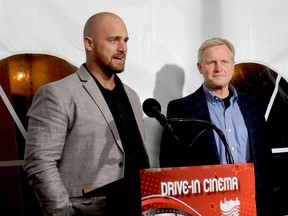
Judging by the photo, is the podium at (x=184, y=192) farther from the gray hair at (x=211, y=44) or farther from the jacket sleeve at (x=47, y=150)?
the gray hair at (x=211, y=44)

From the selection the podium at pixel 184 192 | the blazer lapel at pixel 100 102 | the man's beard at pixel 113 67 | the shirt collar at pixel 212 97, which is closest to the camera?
the podium at pixel 184 192

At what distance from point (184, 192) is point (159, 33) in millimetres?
1272

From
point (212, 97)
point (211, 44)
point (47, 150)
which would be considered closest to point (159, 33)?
point (211, 44)

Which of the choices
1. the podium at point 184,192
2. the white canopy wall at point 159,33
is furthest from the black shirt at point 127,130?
the podium at point 184,192

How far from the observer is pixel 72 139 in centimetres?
154

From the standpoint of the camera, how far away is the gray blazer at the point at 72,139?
4.71 ft

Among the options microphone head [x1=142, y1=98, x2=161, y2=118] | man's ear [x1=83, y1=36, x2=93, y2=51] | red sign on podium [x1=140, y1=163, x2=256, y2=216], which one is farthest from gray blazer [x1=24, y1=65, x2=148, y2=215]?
red sign on podium [x1=140, y1=163, x2=256, y2=216]

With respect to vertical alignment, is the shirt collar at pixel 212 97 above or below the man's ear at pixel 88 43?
below

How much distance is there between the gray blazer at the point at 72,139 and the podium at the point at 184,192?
1.42 feet

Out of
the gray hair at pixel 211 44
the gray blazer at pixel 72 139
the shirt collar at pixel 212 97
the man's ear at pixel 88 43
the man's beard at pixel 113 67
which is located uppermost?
the gray hair at pixel 211 44

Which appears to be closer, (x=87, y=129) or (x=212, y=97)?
(x=87, y=129)

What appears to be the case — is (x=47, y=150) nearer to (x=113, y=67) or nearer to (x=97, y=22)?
(x=113, y=67)

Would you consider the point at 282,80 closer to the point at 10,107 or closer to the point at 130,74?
the point at 130,74

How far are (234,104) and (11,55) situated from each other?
1.02 m
